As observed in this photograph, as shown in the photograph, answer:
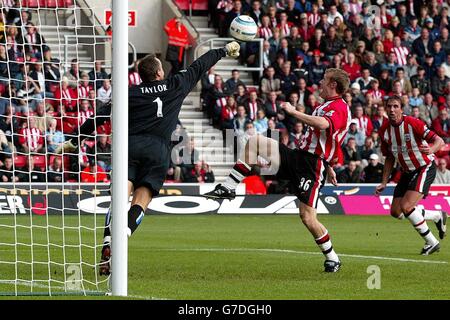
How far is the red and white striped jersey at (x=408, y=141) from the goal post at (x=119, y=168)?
6533 mm

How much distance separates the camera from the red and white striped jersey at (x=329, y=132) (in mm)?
13289

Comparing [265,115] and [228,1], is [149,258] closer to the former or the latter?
[265,115]

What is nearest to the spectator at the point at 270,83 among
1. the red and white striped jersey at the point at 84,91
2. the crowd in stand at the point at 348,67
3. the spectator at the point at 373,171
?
the crowd in stand at the point at 348,67

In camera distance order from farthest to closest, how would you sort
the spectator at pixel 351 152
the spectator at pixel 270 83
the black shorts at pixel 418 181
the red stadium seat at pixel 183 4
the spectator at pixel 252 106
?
the red stadium seat at pixel 183 4, the spectator at pixel 270 83, the spectator at pixel 252 106, the spectator at pixel 351 152, the black shorts at pixel 418 181

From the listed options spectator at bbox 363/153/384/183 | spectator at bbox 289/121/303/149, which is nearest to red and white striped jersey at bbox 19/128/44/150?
spectator at bbox 289/121/303/149

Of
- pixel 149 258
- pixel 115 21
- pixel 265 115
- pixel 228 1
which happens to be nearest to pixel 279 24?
pixel 228 1

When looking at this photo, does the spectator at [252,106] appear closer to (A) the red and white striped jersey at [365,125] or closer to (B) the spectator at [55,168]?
(A) the red and white striped jersey at [365,125]

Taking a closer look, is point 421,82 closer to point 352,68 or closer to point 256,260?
point 352,68

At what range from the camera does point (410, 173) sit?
1642 cm

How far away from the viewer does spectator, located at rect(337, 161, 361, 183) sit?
87.9ft

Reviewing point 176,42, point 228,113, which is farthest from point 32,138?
point 176,42

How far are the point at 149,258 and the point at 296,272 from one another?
7.73ft

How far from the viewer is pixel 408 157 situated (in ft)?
53.7

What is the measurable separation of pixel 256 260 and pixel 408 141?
3.10 meters
